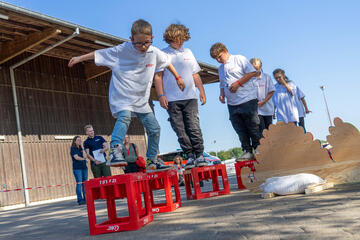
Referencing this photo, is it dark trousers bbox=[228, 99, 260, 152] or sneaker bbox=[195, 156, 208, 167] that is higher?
dark trousers bbox=[228, 99, 260, 152]

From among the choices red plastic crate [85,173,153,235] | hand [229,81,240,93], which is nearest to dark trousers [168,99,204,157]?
hand [229,81,240,93]

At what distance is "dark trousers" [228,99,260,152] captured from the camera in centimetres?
612

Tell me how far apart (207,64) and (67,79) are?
6897 millimetres

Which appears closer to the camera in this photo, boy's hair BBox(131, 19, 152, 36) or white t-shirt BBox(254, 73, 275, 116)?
boy's hair BBox(131, 19, 152, 36)

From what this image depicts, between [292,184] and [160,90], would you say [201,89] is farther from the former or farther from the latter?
[292,184]

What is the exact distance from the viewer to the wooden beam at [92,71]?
742 inches

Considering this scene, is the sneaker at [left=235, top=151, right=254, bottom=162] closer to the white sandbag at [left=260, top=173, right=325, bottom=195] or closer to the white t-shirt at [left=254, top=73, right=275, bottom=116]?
the white sandbag at [left=260, top=173, right=325, bottom=195]

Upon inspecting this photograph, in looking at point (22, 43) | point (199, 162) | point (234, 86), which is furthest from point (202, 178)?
point (22, 43)

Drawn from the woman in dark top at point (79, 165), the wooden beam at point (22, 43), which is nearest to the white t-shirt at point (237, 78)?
the woman in dark top at point (79, 165)

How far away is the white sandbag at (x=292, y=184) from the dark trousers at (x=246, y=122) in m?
1.64

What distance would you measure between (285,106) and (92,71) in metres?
12.2

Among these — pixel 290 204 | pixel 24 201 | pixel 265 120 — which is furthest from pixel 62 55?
pixel 290 204

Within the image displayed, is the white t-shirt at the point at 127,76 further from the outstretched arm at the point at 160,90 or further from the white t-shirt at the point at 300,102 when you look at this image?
the white t-shirt at the point at 300,102

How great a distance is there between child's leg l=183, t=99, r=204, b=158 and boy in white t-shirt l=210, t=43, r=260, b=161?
762 millimetres
